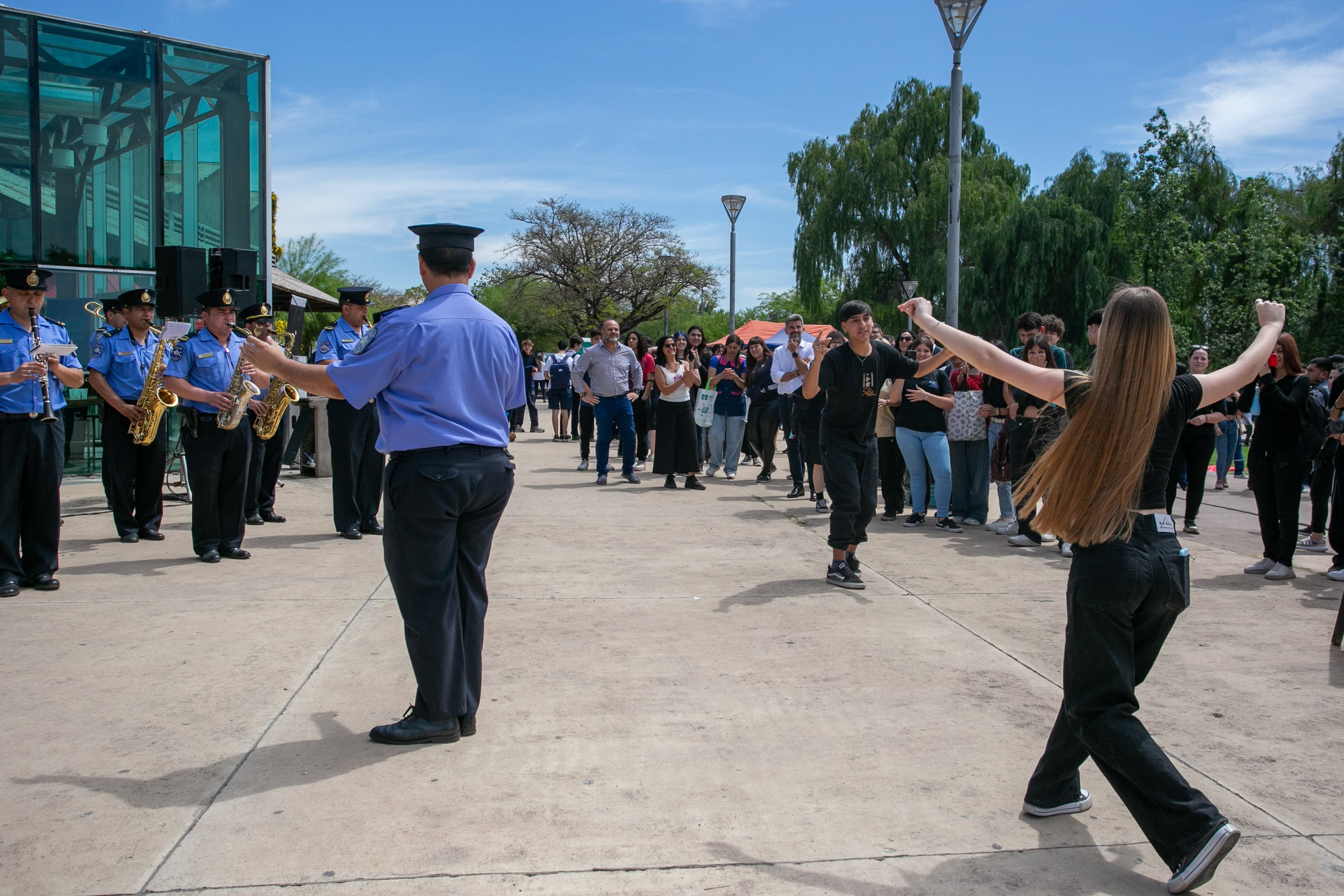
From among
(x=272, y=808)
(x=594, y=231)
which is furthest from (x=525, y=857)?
(x=594, y=231)

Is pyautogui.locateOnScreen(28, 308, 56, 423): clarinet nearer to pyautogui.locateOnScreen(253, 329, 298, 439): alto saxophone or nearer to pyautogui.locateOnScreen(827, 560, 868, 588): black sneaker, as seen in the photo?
pyautogui.locateOnScreen(253, 329, 298, 439): alto saxophone

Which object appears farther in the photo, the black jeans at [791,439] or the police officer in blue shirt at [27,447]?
the black jeans at [791,439]

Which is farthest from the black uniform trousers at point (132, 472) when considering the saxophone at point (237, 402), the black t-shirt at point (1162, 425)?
the black t-shirt at point (1162, 425)

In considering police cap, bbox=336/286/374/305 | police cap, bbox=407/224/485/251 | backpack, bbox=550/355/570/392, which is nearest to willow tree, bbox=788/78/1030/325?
backpack, bbox=550/355/570/392

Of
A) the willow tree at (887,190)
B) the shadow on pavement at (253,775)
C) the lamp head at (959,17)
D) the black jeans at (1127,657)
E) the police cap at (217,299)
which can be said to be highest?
the willow tree at (887,190)

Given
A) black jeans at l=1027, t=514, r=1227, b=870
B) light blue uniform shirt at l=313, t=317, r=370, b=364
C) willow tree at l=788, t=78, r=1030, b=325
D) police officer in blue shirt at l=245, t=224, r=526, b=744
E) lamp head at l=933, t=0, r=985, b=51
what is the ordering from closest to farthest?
black jeans at l=1027, t=514, r=1227, b=870 → police officer in blue shirt at l=245, t=224, r=526, b=744 → light blue uniform shirt at l=313, t=317, r=370, b=364 → lamp head at l=933, t=0, r=985, b=51 → willow tree at l=788, t=78, r=1030, b=325

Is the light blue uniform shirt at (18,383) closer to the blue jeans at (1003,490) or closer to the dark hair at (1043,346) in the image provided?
the dark hair at (1043,346)

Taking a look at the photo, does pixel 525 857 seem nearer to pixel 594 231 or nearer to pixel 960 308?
pixel 960 308

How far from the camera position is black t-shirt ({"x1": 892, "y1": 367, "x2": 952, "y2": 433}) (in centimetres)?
964

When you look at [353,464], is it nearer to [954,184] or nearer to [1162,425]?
[1162,425]

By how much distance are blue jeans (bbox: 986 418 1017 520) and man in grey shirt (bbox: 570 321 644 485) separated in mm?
4670

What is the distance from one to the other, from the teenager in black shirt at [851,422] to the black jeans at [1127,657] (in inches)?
149

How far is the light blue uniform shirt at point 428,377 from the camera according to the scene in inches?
154

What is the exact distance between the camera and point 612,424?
1297 centimetres
